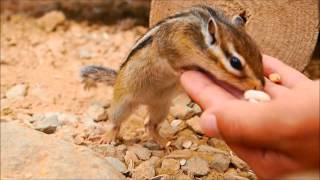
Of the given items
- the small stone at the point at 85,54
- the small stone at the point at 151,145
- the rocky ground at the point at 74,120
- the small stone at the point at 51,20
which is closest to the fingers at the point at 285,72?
the rocky ground at the point at 74,120

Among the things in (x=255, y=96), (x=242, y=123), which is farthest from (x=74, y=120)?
(x=242, y=123)

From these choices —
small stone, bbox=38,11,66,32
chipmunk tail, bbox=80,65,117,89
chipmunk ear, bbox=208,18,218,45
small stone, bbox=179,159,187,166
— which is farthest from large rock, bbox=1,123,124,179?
small stone, bbox=38,11,66,32

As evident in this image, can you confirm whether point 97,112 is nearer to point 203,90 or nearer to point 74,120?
point 74,120

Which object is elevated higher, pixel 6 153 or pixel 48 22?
pixel 48 22

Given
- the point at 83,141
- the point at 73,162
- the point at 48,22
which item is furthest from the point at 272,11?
the point at 48,22

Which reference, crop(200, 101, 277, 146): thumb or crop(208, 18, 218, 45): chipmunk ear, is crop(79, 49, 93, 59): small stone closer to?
crop(208, 18, 218, 45): chipmunk ear

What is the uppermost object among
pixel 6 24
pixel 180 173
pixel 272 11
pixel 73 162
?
pixel 272 11

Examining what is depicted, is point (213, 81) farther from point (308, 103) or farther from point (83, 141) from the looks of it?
point (83, 141)
